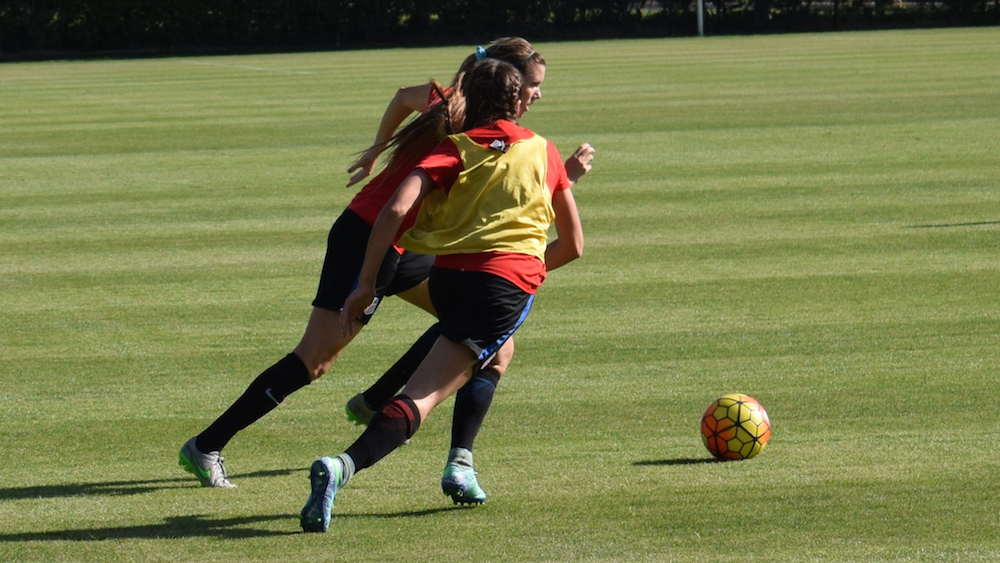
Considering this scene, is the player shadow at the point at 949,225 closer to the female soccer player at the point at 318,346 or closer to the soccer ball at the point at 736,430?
the soccer ball at the point at 736,430

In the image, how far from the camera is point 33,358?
798 centimetres

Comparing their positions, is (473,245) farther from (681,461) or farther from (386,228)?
(681,461)

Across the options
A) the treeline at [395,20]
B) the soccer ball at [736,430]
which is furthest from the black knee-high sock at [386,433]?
the treeline at [395,20]

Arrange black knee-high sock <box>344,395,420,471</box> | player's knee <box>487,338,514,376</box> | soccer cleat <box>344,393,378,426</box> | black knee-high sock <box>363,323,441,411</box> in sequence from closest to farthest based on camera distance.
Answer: black knee-high sock <box>344,395,420,471</box>
player's knee <box>487,338,514,376</box>
black knee-high sock <box>363,323,441,411</box>
soccer cleat <box>344,393,378,426</box>

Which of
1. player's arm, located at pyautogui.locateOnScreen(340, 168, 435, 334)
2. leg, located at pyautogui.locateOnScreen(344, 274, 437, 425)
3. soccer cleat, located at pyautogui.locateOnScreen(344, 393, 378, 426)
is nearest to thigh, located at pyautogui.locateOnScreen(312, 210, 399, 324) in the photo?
leg, located at pyautogui.locateOnScreen(344, 274, 437, 425)

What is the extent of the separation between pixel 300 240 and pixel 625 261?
9.72ft

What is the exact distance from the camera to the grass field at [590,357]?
504cm

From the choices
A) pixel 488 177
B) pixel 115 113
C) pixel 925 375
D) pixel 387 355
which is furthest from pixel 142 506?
pixel 115 113

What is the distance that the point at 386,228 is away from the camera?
4789mm

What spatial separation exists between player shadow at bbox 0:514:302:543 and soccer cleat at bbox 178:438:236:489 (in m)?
0.37

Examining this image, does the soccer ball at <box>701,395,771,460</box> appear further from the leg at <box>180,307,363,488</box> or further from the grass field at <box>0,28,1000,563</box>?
the leg at <box>180,307,363,488</box>

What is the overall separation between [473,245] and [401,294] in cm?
124

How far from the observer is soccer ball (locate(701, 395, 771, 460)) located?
5.83m

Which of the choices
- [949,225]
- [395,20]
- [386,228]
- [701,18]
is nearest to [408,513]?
[386,228]
